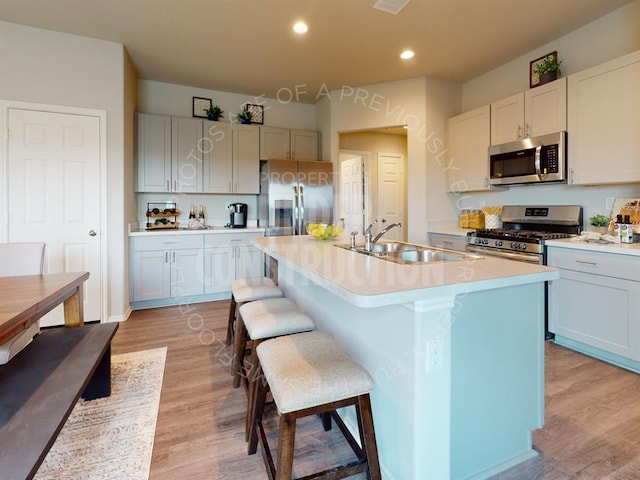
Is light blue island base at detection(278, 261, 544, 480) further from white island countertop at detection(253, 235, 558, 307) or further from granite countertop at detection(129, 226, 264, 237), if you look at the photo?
granite countertop at detection(129, 226, 264, 237)

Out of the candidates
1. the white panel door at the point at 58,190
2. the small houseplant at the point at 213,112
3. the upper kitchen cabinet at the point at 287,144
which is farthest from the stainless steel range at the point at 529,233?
the white panel door at the point at 58,190

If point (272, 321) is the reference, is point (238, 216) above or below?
above

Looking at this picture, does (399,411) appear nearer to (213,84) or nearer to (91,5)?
(91,5)

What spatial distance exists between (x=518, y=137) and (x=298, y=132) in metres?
2.77

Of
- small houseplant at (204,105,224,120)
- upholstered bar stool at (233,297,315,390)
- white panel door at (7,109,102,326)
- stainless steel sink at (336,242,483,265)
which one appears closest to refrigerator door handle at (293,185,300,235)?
small houseplant at (204,105,224,120)

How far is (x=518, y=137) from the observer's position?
3.40m

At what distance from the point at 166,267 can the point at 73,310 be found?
1854 millimetres

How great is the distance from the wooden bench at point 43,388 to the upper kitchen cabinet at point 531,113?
12.7ft

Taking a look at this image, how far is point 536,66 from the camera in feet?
11.1

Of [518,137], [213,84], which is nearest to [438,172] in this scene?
[518,137]

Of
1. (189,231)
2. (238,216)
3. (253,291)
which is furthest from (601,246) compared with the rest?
(189,231)

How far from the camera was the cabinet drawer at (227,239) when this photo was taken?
4.18 metres

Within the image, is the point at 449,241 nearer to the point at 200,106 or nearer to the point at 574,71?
the point at 574,71

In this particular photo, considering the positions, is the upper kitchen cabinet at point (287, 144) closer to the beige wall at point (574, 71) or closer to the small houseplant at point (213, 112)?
the small houseplant at point (213, 112)
